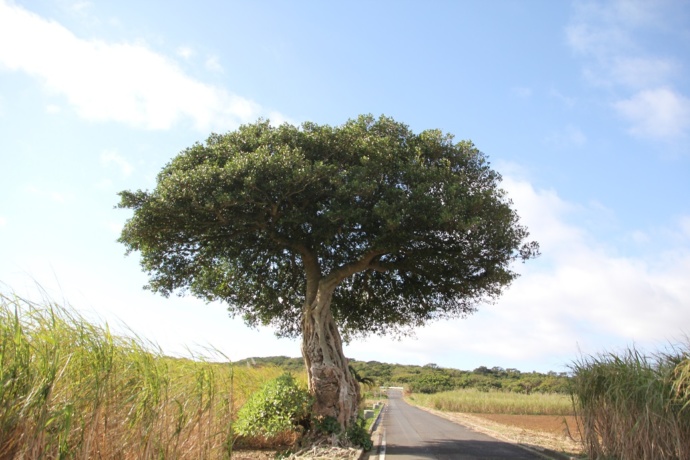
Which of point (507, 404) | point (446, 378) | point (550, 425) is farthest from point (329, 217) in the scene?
point (446, 378)

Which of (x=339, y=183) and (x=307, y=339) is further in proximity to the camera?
(x=307, y=339)

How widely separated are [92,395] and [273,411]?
895cm

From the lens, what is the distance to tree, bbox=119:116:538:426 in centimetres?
1448

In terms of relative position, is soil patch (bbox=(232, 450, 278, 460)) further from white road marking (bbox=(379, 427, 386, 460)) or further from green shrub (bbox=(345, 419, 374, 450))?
white road marking (bbox=(379, 427, 386, 460))

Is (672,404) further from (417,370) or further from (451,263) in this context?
(417,370)

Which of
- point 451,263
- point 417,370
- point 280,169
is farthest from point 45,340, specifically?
point 417,370

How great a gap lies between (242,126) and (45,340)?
41.4 feet

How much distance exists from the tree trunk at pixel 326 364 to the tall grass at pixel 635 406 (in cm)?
636

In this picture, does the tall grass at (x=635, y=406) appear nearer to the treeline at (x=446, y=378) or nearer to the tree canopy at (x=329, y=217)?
the tree canopy at (x=329, y=217)

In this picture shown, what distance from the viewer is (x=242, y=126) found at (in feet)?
56.1

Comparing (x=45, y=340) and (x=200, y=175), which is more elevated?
(x=200, y=175)

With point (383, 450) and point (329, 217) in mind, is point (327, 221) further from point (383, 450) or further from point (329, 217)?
point (383, 450)

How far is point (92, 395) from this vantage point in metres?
5.62

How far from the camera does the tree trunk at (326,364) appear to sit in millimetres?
15242
